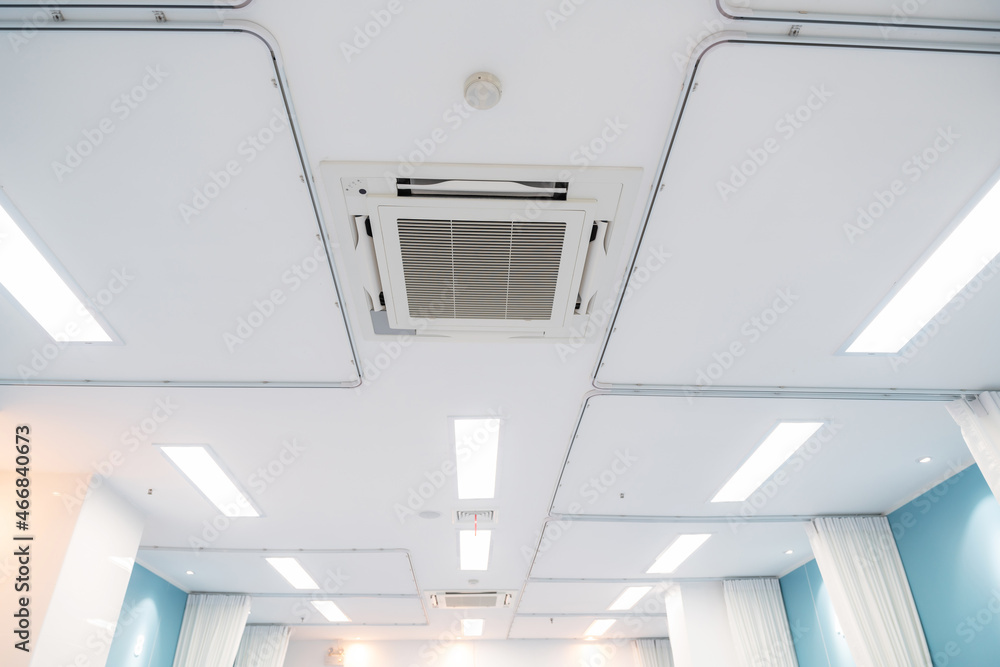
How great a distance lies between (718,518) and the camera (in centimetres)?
459

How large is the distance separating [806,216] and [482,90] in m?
1.27

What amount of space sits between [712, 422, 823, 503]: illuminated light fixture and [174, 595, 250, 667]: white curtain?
5316 mm

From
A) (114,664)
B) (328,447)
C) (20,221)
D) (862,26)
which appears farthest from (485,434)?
(114,664)

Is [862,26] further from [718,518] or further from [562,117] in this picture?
[718,518]

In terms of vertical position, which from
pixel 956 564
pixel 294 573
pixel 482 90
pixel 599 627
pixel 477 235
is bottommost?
pixel 956 564

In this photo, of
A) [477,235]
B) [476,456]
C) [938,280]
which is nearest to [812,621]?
[476,456]

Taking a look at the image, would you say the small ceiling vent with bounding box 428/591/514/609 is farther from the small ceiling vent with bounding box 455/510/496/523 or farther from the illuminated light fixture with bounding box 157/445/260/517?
the illuminated light fixture with bounding box 157/445/260/517

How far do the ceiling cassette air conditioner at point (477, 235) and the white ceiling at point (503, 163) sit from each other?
7 centimetres

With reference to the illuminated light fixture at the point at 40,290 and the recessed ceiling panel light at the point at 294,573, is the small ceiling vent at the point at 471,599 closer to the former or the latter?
the recessed ceiling panel light at the point at 294,573

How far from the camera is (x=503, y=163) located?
1835 mm

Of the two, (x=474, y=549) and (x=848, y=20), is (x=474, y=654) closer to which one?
(x=474, y=549)

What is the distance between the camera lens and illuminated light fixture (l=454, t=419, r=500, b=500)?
3.31 metres

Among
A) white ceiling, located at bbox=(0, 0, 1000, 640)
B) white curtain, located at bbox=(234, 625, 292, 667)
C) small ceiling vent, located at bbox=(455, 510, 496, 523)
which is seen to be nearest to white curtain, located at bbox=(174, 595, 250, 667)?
white curtain, located at bbox=(234, 625, 292, 667)

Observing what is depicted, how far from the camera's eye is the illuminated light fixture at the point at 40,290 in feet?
6.86
